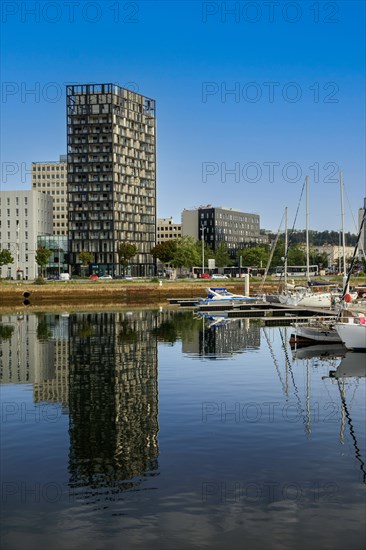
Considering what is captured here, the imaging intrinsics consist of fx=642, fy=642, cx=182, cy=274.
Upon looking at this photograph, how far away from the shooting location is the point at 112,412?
29.8 m

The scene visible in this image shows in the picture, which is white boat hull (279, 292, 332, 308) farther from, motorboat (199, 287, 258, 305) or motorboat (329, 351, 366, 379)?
motorboat (329, 351, 366, 379)

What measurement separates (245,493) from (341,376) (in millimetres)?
21392

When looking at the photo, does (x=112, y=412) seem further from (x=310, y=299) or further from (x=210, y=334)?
(x=310, y=299)

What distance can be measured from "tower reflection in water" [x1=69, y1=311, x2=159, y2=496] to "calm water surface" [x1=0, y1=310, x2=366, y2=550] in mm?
94

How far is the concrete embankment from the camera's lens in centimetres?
13000

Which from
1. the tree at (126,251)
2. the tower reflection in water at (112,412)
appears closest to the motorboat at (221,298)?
the tower reflection in water at (112,412)

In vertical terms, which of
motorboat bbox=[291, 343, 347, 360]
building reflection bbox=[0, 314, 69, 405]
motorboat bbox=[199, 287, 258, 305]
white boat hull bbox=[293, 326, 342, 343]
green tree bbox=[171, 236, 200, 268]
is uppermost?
green tree bbox=[171, 236, 200, 268]

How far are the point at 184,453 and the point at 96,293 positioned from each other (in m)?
114

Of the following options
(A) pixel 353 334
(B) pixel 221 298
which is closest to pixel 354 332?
(A) pixel 353 334

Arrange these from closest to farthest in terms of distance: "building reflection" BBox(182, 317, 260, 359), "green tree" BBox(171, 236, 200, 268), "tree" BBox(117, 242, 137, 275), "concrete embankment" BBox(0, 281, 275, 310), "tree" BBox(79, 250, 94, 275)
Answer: "building reflection" BBox(182, 317, 260, 359) < "concrete embankment" BBox(0, 281, 275, 310) < "tree" BBox(79, 250, 94, 275) < "tree" BBox(117, 242, 137, 275) < "green tree" BBox(171, 236, 200, 268)

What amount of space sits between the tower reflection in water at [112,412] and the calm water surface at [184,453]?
3.7 inches

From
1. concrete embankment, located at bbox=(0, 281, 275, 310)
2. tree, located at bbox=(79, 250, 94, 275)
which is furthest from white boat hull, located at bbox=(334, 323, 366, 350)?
tree, located at bbox=(79, 250, 94, 275)

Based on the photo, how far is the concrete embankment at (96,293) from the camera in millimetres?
130000

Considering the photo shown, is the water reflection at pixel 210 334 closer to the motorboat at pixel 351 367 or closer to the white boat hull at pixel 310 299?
the motorboat at pixel 351 367
